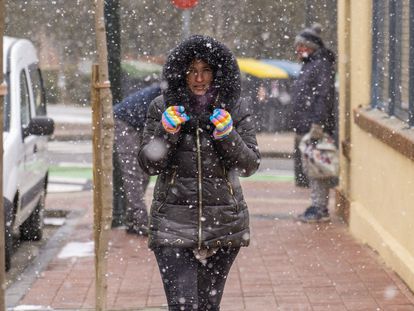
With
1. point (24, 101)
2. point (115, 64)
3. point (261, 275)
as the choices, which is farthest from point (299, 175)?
point (261, 275)

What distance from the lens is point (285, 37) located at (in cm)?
3409

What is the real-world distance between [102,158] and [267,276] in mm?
2943

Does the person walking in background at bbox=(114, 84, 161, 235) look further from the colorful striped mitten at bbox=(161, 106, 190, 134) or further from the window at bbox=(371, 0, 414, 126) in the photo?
the colorful striped mitten at bbox=(161, 106, 190, 134)

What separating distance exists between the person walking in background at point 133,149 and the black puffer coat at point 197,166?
495 centimetres

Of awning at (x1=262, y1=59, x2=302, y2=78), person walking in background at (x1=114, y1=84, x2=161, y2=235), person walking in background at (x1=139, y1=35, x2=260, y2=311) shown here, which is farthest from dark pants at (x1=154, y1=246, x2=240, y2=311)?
awning at (x1=262, y1=59, x2=302, y2=78)

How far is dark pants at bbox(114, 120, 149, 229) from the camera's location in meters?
11.1

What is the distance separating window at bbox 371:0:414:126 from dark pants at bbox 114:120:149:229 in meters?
2.35

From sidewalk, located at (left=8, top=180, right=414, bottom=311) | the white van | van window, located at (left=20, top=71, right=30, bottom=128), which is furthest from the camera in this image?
van window, located at (left=20, top=71, right=30, bottom=128)

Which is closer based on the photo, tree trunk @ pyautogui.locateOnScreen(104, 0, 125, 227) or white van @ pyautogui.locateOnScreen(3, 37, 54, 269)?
white van @ pyautogui.locateOnScreen(3, 37, 54, 269)

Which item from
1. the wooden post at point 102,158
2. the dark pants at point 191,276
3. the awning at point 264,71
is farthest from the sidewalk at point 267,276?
the awning at point 264,71

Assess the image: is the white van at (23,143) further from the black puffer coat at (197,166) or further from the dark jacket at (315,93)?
the black puffer coat at (197,166)

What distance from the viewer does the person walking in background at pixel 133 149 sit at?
10.9m

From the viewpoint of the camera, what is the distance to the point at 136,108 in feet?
35.7

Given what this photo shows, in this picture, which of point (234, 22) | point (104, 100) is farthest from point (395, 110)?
point (234, 22)
